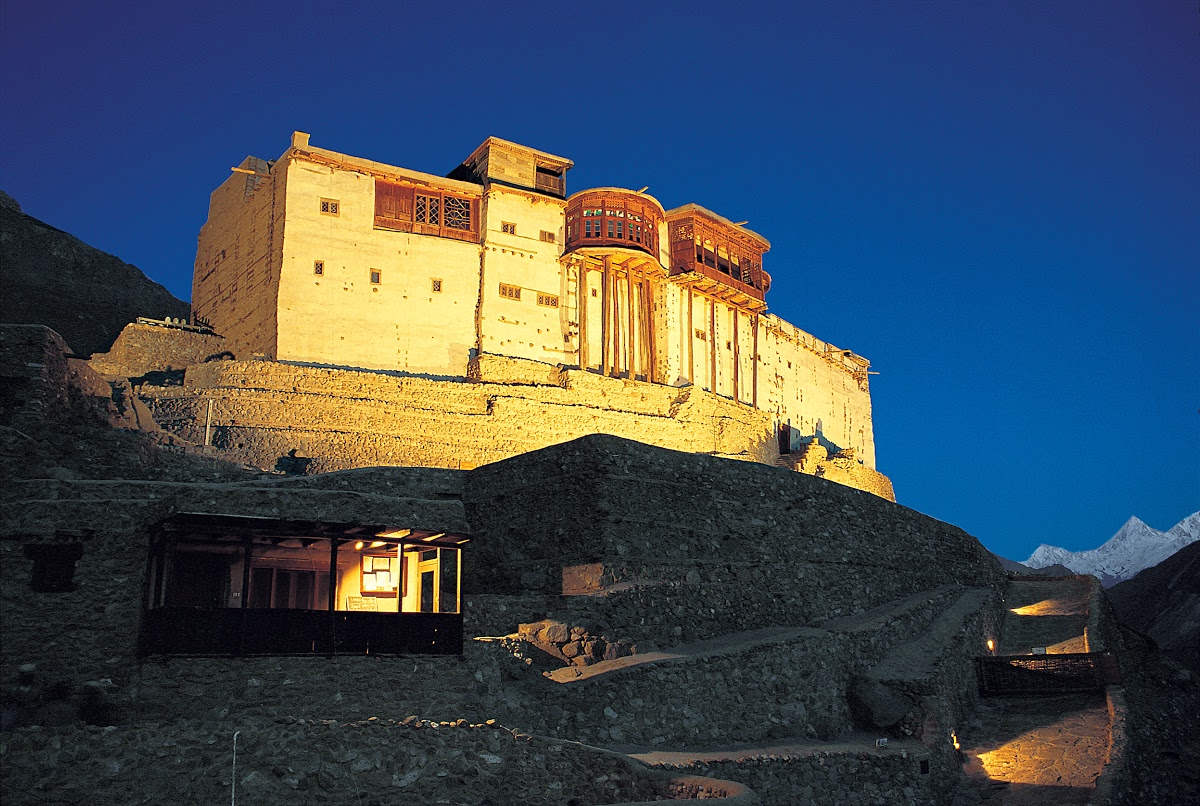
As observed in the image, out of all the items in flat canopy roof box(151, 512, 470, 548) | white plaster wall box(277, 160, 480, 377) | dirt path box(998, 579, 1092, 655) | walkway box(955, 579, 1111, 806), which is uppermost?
white plaster wall box(277, 160, 480, 377)

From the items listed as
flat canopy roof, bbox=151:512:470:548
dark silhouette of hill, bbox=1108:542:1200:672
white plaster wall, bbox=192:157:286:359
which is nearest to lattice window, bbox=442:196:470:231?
white plaster wall, bbox=192:157:286:359

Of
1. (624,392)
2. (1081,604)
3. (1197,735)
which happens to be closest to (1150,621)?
(1081,604)

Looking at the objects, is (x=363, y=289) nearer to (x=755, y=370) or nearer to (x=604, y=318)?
(x=604, y=318)

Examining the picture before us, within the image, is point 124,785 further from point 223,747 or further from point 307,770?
point 307,770

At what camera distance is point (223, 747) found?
39.1 ft

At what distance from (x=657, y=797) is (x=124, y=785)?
6.74 m

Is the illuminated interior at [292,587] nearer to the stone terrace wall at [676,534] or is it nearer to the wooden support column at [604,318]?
the stone terrace wall at [676,534]

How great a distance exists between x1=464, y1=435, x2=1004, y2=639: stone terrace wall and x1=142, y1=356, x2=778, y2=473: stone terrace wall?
8.07 metres

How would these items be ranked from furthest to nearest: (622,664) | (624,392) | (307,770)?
(624,392)
(622,664)
(307,770)

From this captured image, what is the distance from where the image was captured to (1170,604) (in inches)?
1706

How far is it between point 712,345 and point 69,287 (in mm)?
27164

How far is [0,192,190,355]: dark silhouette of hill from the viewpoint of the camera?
40812 mm

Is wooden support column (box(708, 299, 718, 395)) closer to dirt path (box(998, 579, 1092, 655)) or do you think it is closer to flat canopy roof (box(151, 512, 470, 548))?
dirt path (box(998, 579, 1092, 655))

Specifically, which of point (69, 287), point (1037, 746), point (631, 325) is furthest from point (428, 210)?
point (1037, 746)
